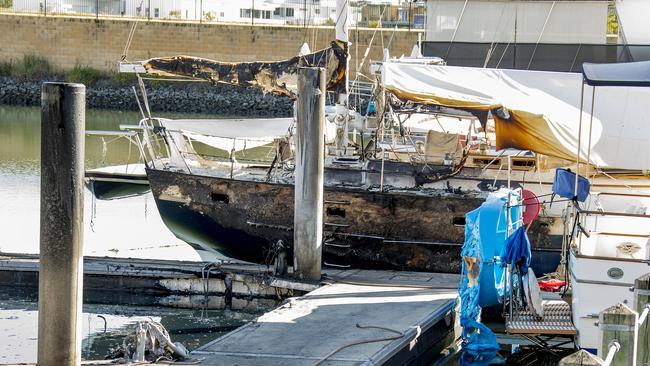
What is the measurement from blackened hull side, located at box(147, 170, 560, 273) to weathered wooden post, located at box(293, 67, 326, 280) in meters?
2.20

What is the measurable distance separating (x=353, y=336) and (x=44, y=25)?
175 ft

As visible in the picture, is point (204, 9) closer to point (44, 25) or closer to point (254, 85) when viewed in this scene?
point (44, 25)

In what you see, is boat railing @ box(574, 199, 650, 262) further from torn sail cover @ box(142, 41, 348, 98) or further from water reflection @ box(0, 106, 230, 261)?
water reflection @ box(0, 106, 230, 261)

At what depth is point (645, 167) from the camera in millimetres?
17984

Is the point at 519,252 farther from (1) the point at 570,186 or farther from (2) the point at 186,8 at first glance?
(2) the point at 186,8

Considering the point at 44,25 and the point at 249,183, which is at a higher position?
the point at 44,25

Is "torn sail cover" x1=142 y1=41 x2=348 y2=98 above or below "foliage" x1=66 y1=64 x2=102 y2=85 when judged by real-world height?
below

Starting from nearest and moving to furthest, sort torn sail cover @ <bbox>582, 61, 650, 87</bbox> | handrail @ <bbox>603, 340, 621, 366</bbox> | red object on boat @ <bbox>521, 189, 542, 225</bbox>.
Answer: handrail @ <bbox>603, 340, 621, 366</bbox> < torn sail cover @ <bbox>582, 61, 650, 87</bbox> < red object on boat @ <bbox>521, 189, 542, 225</bbox>

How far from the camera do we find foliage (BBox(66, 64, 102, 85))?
62.3 m

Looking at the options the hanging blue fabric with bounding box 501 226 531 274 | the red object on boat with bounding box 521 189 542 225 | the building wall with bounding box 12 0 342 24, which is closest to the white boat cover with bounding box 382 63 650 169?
the red object on boat with bounding box 521 189 542 225

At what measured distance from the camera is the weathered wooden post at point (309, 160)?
663 inches

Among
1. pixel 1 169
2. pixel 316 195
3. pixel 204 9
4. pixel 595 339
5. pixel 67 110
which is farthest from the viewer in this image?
→ pixel 204 9

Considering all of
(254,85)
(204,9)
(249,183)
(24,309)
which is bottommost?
(24,309)

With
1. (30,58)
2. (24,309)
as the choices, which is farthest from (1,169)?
(30,58)
